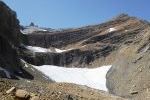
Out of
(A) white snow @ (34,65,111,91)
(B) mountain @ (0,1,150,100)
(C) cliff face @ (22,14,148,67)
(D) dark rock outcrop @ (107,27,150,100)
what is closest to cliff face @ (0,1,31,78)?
(B) mountain @ (0,1,150,100)

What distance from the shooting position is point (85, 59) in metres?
75.9

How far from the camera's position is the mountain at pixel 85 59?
43.4m

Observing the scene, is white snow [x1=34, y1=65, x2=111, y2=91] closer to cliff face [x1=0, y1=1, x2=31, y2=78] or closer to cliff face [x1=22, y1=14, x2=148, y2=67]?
cliff face [x1=22, y1=14, x2=148, y2=67]

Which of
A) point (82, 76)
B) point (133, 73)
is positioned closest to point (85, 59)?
point (82, 76)

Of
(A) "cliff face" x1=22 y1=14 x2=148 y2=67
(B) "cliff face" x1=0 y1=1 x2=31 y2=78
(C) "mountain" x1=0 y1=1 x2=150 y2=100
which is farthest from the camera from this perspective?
(A) "cliff face" x1=22 y1=14 x2=148 y2=67

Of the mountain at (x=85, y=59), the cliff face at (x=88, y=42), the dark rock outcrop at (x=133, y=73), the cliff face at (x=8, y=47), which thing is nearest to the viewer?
the mountain at (x=85, y=59)

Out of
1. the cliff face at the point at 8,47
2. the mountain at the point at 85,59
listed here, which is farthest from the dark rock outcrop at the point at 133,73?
the cliff face at the point at 8,47

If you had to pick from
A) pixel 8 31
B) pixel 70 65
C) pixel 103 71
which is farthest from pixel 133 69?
pixel 70 65

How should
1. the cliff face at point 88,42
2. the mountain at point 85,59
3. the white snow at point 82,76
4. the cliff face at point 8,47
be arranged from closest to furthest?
1. the mountain at point 85,59
2. the cliff face at point 8,47
3. the white snow at point 82,76
4. the cliff face at point 88,42

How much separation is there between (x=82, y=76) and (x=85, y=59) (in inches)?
576

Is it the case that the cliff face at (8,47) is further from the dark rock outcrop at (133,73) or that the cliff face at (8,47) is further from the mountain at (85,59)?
the dark rock outcrop at (133,73)

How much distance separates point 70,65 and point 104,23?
19518mm

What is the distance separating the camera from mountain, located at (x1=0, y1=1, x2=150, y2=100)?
4342cm

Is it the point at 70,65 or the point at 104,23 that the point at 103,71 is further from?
the point at 104,23
